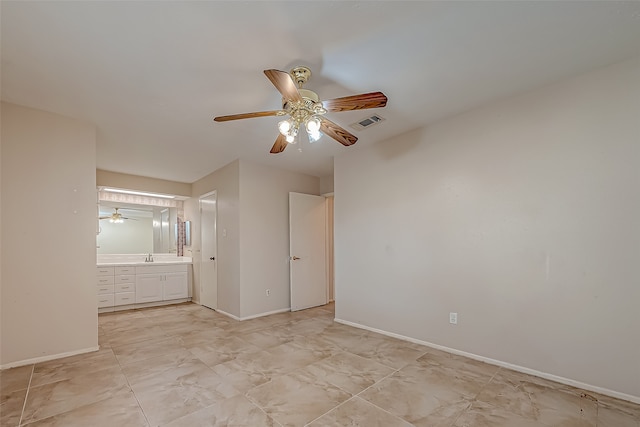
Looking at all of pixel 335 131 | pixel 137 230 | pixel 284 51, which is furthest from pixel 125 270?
pixel 284 51

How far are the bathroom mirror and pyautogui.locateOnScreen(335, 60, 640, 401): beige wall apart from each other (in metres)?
5.06

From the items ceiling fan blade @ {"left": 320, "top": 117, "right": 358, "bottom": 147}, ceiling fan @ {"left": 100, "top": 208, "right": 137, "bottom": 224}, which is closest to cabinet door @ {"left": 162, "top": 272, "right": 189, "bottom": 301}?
ceiling fan @ {"left": 100, "top": 208, "right": 137, "bottom": 224}

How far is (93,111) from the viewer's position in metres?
2.92

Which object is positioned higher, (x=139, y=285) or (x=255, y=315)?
(x=139, y=285)

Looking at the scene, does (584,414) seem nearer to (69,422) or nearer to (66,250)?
(69,422)

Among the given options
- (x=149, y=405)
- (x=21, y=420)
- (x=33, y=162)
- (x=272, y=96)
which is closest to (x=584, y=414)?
(x=149, y=405)

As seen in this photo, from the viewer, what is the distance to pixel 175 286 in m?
5.89

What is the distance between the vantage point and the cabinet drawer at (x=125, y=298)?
5.21 m

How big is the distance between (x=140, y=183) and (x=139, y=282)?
73.6 inches

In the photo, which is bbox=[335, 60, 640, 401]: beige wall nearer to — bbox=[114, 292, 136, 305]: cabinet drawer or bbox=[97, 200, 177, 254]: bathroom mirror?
bbox=[114, 292, 136, 305]: cabinet drawer

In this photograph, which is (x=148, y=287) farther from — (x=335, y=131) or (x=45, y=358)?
(x=335, y=131)

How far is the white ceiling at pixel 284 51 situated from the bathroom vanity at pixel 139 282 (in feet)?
10.6

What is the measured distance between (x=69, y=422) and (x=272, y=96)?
280 centimetres

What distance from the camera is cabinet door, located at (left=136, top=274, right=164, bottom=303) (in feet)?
17.9
